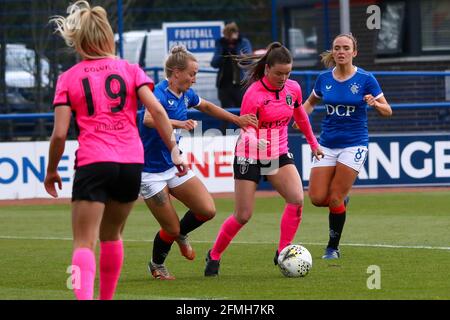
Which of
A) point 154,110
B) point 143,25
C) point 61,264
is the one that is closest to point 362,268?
point 61,264

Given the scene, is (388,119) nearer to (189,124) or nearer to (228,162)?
(228,162)

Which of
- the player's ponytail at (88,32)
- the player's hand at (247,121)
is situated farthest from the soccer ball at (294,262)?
the player's ponytail at (88,32)

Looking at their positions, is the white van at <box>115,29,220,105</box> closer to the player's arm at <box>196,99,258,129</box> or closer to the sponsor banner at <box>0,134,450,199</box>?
the sponsor banner at <box>0,134,450,199</box>

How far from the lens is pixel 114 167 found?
732 centimetres

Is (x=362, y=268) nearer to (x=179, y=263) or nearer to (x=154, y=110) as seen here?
(x=179, y=263)

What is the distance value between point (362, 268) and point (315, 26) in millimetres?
17262

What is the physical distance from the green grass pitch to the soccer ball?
11 cm

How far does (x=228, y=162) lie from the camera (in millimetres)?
19172

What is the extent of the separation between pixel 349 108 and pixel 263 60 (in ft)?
4.57

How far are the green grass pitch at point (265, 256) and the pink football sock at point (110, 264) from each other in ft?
3.43

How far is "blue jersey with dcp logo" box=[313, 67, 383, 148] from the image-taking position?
11445 mm

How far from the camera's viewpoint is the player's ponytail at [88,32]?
7.37m

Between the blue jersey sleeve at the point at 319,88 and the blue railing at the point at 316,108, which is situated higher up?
the blue jersey sleeve at the point at 319,88

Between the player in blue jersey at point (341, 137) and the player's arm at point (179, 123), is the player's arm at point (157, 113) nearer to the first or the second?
the player's arm at point (179, 123)
